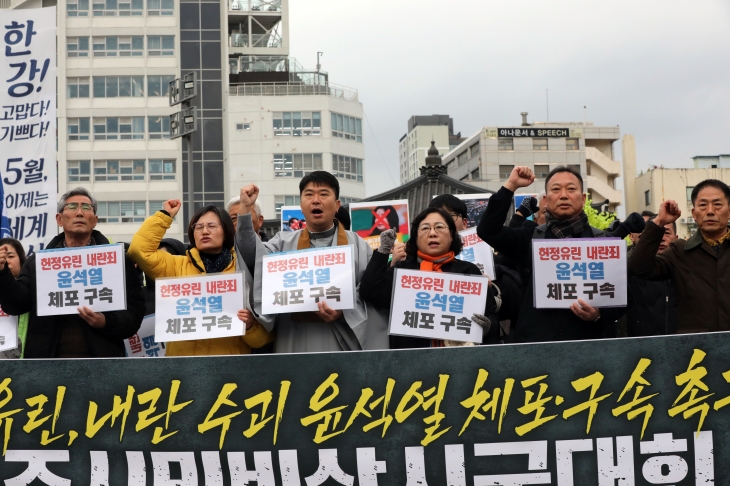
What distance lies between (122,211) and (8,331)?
43.1 metres

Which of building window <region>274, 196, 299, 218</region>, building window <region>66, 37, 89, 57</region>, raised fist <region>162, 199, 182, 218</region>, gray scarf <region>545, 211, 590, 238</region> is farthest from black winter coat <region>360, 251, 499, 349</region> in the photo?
building window <region>66, 37, 89, 57</region>

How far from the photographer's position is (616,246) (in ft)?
16.0

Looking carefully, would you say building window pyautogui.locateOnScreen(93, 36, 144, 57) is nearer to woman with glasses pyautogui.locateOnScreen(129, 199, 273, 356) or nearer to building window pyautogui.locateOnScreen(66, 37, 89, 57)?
building window pyautogui.locateOnScreen(66, 37, 89, 57)

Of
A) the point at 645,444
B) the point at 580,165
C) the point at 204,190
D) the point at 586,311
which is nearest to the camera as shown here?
the point at 645,444

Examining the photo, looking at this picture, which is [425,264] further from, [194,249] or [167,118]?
[167,118]

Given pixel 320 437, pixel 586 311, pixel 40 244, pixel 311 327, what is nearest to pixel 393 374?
pixel 320 437

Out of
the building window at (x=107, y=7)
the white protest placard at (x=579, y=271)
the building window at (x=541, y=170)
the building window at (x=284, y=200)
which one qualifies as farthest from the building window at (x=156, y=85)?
the white protest placard at (x=579, y=271)

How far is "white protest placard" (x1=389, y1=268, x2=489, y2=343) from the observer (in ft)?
15.7

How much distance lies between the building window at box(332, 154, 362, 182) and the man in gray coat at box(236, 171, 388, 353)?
44.0 m

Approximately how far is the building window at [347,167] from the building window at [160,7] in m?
11.4

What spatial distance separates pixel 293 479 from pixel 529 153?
7689 centimetres

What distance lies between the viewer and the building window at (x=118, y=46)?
157 feet

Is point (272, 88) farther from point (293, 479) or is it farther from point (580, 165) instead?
point (293, 479)

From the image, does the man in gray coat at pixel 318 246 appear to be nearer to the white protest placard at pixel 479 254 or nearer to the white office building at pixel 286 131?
the white protest placard at pixel 479 254
